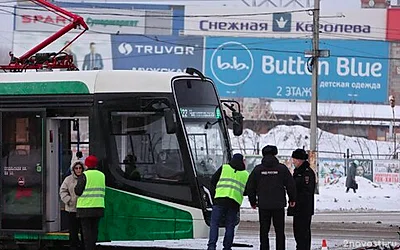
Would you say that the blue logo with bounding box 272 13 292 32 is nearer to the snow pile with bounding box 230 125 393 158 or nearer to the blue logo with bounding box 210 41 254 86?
the blue logo with bounding box 210 41 254 86

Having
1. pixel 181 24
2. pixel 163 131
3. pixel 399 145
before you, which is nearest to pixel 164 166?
pixel 163 131

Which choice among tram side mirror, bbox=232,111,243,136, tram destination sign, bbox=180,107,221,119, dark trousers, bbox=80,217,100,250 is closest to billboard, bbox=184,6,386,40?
tram side mirror, bbox=232,111,243,136

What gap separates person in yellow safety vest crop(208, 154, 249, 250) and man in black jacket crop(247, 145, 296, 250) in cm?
37

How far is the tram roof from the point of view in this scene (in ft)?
46.5

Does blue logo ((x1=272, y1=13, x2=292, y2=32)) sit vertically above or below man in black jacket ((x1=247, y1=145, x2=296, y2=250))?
above

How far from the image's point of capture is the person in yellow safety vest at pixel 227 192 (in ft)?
44.8

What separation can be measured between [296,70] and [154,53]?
45.1 ft

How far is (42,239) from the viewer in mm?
14492

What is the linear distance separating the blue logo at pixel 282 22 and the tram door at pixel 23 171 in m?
69.3

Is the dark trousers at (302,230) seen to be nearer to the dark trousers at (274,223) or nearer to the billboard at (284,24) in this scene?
the dark trousers at (274,223)

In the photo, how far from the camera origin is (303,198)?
1355 centimetres

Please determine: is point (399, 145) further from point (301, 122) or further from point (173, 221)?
point (173, 221)

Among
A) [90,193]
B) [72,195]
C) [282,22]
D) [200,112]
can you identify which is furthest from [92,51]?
[90,193]

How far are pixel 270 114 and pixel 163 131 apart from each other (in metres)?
60.9
